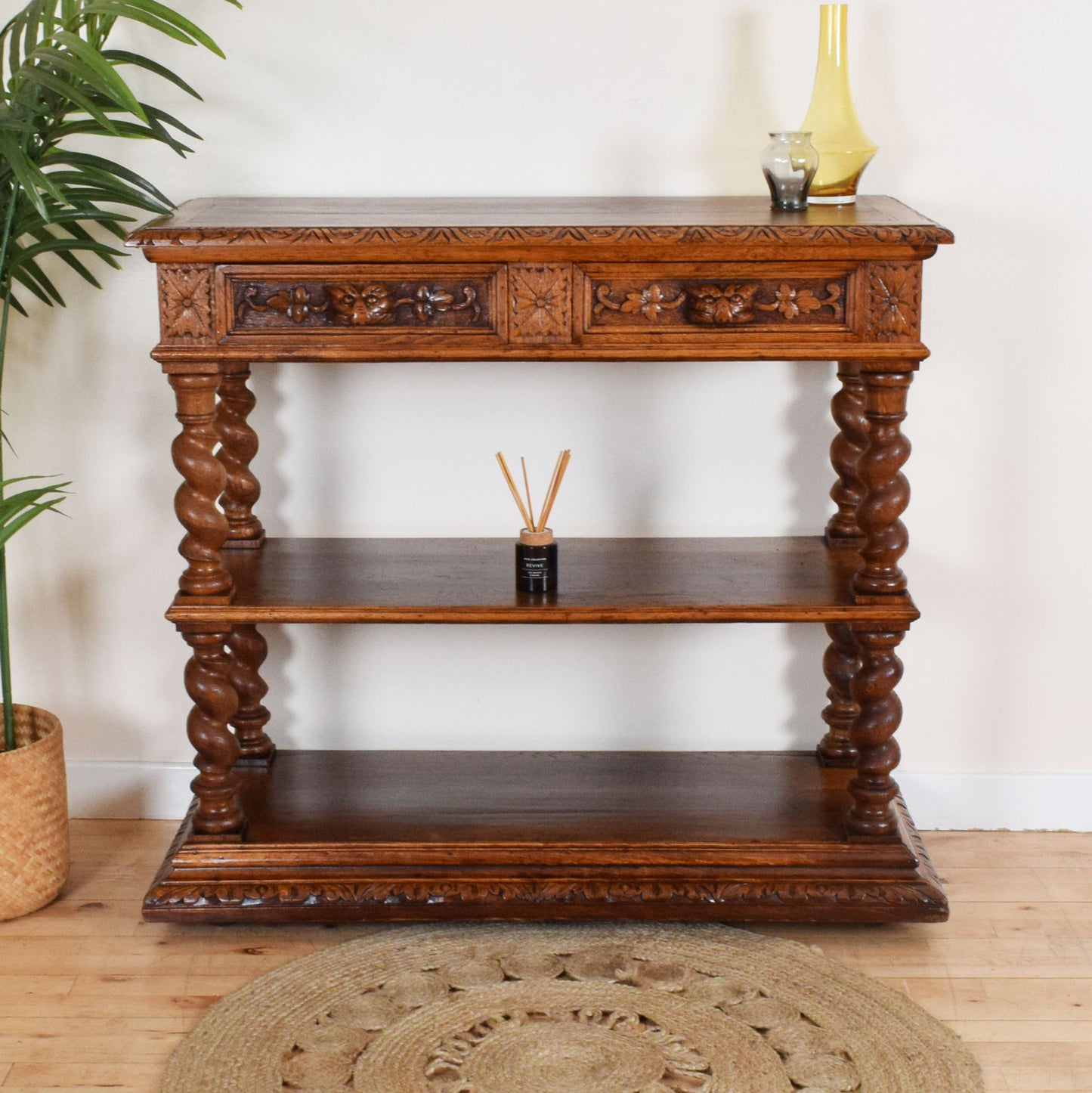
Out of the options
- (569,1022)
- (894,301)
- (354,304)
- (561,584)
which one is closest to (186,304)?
(354,304)

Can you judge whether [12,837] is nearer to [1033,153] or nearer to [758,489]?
[758,489]

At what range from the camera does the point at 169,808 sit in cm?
315

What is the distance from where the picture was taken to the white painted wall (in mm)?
2832

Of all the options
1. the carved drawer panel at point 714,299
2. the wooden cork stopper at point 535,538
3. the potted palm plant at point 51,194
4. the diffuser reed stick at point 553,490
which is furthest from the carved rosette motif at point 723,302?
the potted palm plant at point 51,194

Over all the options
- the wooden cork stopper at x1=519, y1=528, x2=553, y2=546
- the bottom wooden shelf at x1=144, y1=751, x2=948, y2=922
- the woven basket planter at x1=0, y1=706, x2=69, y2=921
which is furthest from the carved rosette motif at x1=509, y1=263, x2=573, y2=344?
the woven basket planter at x1=0, y1=706, x2=69, y2=921

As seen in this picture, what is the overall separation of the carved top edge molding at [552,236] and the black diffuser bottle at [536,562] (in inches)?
22.4

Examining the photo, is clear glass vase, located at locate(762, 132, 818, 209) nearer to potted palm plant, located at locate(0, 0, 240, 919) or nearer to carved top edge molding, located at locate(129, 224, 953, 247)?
carved top edge molding, located at locate(129, 224, 953, 247)

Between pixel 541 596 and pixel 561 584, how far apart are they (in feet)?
0.30

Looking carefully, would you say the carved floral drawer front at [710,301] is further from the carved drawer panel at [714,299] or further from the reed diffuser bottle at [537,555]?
the reed diffuser bottle at [537,555]

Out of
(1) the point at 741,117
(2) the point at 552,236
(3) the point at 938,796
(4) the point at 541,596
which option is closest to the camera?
(2) the point at 552,236

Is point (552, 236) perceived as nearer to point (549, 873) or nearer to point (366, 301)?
point (366, 301)

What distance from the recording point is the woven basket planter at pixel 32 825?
2664 mm

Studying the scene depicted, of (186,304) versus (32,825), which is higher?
(186,304)

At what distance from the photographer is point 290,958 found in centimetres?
257
